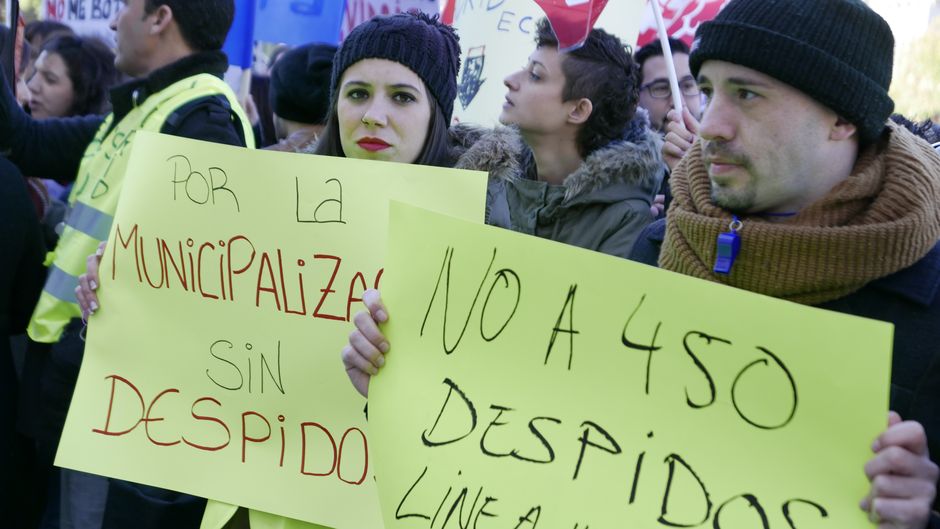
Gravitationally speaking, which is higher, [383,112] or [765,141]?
[383,112]

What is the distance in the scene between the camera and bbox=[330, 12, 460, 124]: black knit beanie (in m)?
2.61

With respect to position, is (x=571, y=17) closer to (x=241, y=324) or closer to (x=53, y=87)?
(x=241, y=324)

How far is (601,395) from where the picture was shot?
1.63m

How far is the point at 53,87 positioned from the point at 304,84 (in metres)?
1.89

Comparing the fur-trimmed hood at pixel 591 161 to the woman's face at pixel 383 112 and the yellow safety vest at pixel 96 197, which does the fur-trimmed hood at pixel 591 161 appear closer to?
the woman's face at pixel 383 112

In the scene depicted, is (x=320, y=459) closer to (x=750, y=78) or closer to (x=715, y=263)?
(x=715, y=263)

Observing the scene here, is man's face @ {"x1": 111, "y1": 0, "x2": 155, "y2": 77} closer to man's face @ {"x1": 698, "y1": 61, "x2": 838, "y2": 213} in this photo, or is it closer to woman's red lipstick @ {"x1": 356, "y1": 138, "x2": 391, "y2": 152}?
woman's red lipstick @ {"x1": 356, "y1": 138, "x2": 391, "y2": 152}

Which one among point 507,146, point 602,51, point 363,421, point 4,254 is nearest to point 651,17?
point 602,51

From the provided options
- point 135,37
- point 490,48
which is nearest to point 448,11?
point 490,48

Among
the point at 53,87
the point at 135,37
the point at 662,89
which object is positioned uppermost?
the point at 662,89

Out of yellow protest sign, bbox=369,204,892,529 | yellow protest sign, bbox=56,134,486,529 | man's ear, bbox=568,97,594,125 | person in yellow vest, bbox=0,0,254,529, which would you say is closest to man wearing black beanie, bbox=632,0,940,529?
yellow protest sign, bbox=369,204,892,529

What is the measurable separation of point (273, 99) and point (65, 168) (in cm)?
87

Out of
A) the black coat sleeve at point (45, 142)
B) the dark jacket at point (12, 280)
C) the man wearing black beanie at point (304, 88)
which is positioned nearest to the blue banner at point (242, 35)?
the man wearing black beanie at point (304, 88)

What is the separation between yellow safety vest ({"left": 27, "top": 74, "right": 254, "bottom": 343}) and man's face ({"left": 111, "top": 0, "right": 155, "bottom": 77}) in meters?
0.28
